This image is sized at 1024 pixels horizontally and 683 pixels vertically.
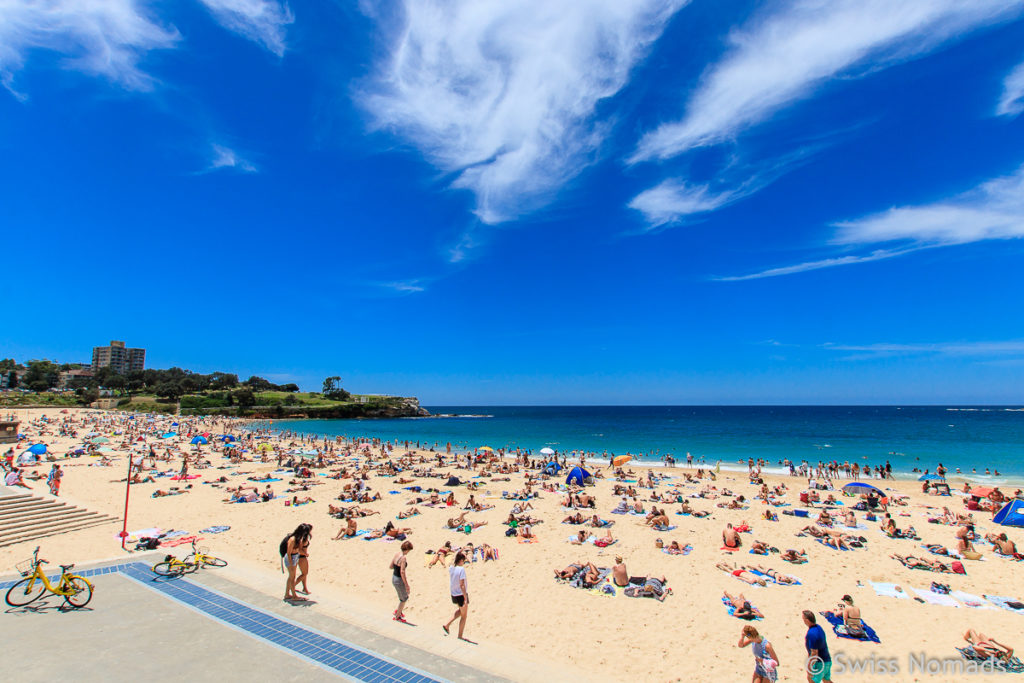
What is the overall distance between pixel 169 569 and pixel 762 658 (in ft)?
38.7

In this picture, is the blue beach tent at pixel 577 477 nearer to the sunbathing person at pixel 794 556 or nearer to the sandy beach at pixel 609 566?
the sandy beach at pixel 609 566

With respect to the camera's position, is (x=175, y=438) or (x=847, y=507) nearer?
(x=847, y=507)

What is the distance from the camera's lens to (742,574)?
1198 cm

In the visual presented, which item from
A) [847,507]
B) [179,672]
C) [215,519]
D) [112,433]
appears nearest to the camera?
[179,672]

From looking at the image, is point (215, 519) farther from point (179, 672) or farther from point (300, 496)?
point (179, 672)

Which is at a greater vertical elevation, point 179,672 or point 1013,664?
point 179,672

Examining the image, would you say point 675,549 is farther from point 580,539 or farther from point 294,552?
point 294,552

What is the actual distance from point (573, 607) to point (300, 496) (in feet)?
54.9

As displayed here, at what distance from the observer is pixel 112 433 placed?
48.5 m

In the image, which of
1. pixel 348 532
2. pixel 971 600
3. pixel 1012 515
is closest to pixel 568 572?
pixel 348 532

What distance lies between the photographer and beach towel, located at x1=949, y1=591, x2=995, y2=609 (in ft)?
34.7

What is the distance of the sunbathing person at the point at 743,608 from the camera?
9719 millimetres

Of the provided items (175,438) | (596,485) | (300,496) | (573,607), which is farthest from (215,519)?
(175,438)

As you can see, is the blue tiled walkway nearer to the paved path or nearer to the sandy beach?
the paved path
